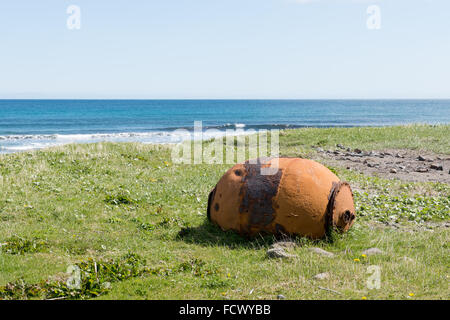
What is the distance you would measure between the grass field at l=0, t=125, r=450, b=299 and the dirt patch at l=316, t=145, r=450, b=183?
6.53 feet

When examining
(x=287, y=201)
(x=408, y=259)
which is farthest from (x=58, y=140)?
(x=408, y=259)

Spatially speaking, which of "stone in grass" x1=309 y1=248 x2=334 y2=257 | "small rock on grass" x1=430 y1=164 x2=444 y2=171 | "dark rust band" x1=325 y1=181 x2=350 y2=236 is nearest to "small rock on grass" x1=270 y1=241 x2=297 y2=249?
"stone in grass" x1=309 y1=248 x2=334 y2=257

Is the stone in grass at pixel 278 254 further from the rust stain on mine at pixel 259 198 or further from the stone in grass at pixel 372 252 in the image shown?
the stone in grass at pixel 372 252

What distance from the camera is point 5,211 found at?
37.1 feet

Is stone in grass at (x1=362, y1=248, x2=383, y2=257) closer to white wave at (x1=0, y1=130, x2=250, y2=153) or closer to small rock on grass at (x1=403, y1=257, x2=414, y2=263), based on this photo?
small rock on grass at (x1=403, y1=257, x2=414, y2=263)

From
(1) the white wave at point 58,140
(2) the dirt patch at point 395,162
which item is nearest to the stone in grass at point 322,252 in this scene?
(2) the dirt patch at point 395,162

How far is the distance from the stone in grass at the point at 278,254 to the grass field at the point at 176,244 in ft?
0.41

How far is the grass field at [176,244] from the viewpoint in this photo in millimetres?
6797

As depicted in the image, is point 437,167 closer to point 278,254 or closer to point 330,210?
point 330,210

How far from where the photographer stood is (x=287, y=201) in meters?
8.66

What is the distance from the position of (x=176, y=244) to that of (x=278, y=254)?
2.42 m

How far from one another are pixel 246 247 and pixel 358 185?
7.38 meters

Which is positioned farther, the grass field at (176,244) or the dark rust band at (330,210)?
the dark rust band at (330,210)
